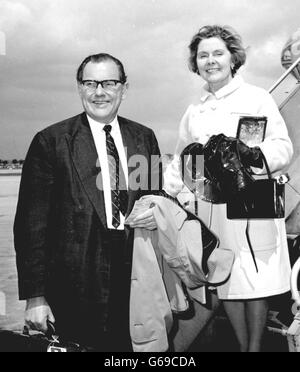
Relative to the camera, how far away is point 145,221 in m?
2.10

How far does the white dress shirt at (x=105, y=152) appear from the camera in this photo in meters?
2.18

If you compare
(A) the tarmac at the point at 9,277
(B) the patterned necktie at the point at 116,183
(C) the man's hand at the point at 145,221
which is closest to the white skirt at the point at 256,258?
(C) the man's hand at the point at 145,221

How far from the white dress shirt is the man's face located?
0.05 meters

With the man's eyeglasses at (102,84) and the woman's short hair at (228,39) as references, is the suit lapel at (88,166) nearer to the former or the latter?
the man's eyeglasses at (102,84)

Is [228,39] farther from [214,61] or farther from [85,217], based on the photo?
[85,217]

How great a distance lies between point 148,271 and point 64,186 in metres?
0.47

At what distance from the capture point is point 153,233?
2.17 meters

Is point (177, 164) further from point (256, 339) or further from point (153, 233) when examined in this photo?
point (256, 339)

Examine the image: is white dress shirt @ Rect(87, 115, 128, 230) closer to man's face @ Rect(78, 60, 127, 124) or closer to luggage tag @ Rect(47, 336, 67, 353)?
man's face @ Rect(78, 60, 127, 124)

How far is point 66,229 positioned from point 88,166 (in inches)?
10.3

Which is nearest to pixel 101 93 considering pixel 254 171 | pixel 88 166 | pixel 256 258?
pixel 88 166

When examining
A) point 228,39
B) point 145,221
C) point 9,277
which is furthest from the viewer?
point 9,277
